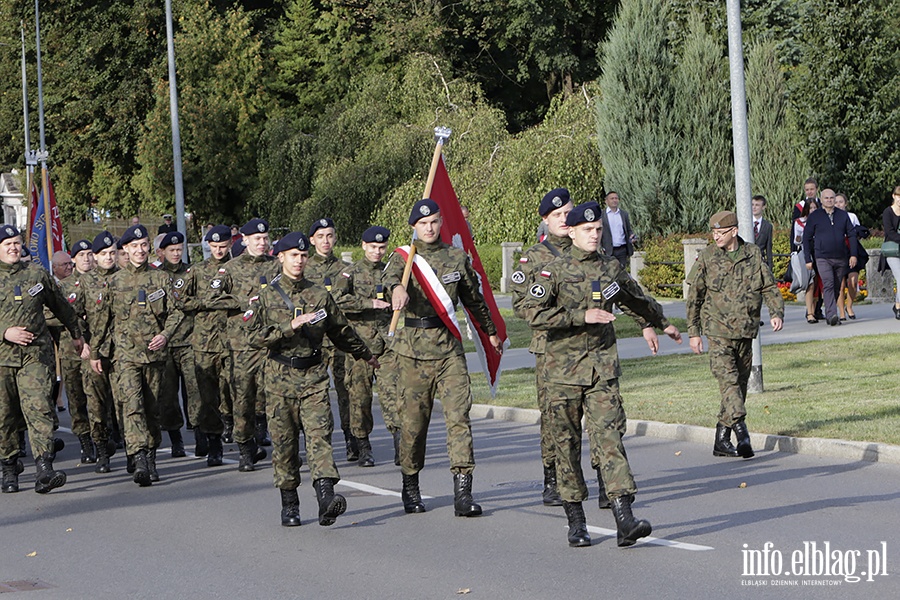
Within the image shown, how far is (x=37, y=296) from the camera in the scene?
39.6 ft

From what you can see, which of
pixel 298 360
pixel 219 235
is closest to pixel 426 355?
pixel 298 360

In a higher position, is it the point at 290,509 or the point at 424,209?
the point at 424,209

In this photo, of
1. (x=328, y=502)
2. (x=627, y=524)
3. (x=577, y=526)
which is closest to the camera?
(x=627, y=524)

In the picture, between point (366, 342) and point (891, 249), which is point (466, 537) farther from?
point (891, 249)

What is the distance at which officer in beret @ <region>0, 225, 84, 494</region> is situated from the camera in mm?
11906

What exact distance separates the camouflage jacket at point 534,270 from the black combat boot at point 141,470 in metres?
3.98

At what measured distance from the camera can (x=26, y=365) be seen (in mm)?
12016

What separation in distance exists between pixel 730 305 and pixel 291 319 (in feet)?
13.3

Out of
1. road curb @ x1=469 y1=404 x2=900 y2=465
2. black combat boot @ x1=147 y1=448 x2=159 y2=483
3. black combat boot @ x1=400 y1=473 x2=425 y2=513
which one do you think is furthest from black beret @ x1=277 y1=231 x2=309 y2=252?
road curb @ x1=469 y1=404 x2=900 y2=465

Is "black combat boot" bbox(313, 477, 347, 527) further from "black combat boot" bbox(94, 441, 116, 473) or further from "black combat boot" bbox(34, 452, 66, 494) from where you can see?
"black combat boot" bbox(94, 441, 116, 473)

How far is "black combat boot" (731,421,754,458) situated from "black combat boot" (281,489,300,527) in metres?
3.92

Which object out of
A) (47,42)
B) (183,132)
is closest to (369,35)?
(183,132)

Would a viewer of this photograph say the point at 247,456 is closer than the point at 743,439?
No

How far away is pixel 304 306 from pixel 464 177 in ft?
93.5
